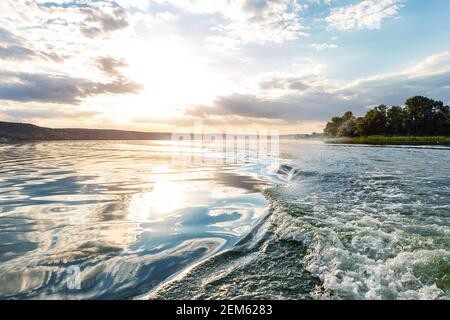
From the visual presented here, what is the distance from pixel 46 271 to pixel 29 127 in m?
193

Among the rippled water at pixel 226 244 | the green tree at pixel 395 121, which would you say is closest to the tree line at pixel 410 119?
the green tree at pixel 395 121

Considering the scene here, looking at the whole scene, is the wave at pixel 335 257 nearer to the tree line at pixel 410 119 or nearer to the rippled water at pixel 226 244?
the rippled water at pixel 226 244

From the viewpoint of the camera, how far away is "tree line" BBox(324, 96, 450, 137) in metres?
88.2

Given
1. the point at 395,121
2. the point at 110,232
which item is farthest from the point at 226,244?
the point at 395,121

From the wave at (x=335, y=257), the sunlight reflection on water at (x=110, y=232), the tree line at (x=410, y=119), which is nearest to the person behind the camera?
the wave at (x=335, y=257)

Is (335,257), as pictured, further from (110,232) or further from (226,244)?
(110,232)

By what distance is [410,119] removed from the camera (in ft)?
298

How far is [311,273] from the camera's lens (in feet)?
13.9

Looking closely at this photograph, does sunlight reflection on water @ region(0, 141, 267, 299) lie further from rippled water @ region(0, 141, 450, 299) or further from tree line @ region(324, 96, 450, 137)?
tree line @ region(324, 96, 450, 137)

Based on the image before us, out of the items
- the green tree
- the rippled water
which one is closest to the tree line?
the green tree

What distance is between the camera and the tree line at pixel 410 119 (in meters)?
88.2
